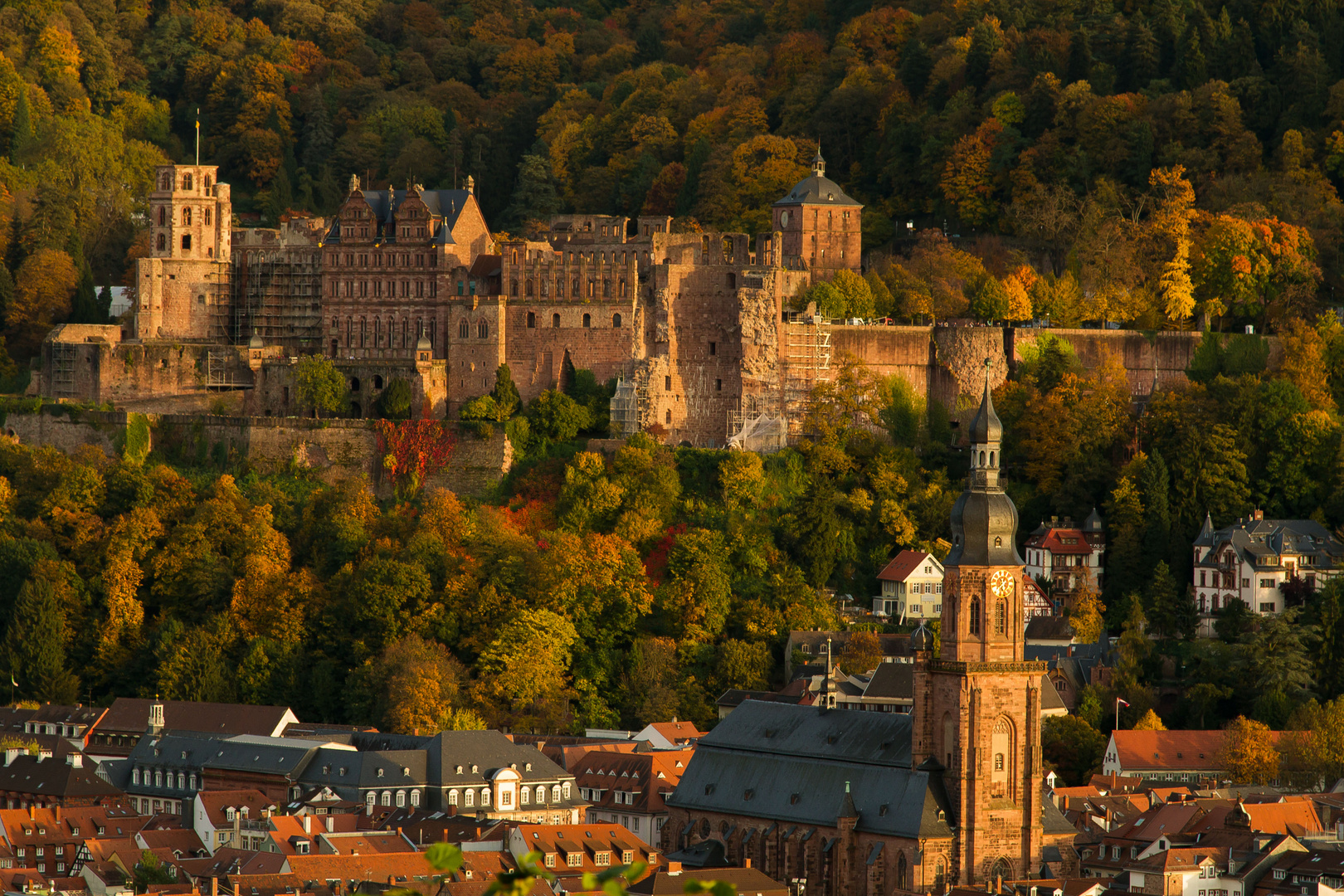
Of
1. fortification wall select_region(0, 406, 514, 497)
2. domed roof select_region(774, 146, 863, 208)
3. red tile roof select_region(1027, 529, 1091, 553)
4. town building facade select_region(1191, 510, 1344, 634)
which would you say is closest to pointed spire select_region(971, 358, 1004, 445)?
town building facade select_region(1191, 510, 1344, 634)

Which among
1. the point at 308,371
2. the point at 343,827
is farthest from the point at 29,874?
the point at 308,371

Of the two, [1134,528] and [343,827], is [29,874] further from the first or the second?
[1134,528]

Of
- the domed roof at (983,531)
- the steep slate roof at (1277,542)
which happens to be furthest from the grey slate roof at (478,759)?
the steep slate roof at (1277,542)

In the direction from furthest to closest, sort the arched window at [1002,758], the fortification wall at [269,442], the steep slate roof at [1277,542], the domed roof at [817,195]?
1. the domed roof at [817,195]
2. the fortification wall at [269,442]
3. the steep slate roof at [1277,542]
4. the arched window at [1002,758]

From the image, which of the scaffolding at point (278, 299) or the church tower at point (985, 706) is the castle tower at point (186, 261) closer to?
the scaffolding at point (278, 299)

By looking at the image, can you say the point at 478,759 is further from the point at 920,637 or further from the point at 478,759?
the point at 920,637

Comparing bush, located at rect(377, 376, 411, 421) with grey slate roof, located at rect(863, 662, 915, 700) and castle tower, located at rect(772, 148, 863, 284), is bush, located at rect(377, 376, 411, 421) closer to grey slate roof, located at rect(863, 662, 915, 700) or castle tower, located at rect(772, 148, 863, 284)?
castle tower, located at rect(772, 148, 863, 284)
